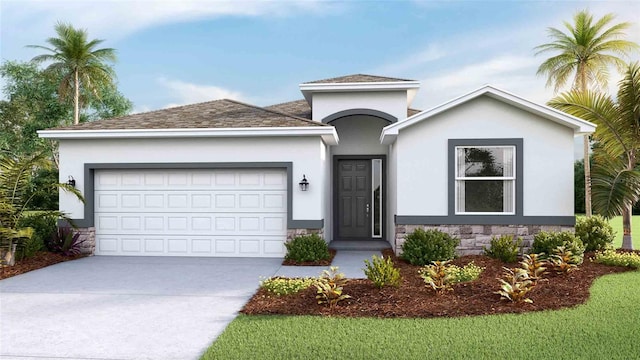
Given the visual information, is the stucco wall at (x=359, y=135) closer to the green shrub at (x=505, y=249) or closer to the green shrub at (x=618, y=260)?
the green shrub at (x=505, y=249)

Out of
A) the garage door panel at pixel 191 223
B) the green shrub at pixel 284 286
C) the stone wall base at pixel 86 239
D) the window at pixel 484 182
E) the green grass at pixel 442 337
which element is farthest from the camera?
the stone wall base at pixel 86 239

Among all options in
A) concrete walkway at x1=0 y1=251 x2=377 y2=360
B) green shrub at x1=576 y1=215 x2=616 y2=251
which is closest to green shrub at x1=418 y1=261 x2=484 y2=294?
concrete walkway at x1=0 y1=251 x2=377 y2=360

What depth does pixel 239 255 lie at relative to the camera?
36.1 feet

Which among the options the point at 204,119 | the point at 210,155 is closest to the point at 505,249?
the point at 210,155

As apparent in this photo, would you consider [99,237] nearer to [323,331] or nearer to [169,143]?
[169,143]

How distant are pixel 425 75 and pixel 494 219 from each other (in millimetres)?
7486

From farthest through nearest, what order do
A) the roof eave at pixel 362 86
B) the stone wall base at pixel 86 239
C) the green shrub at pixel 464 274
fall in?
the roof eave at pixel 362 86, the stone wall base at pixel 86 239, the green shrub at pixel 464 274

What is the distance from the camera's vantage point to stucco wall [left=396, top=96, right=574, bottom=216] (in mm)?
10219

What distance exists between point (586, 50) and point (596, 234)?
40.6 feet

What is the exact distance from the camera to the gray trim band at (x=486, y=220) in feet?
33.4

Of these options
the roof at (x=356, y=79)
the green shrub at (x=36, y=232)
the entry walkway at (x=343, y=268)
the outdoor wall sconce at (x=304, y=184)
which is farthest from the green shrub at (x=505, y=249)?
the green shrub at (x=36, y=232)

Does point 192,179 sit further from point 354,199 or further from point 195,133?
point 354,199

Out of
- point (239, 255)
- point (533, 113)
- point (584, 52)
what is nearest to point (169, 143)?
point (239, 255)

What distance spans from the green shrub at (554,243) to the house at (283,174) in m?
0.62
